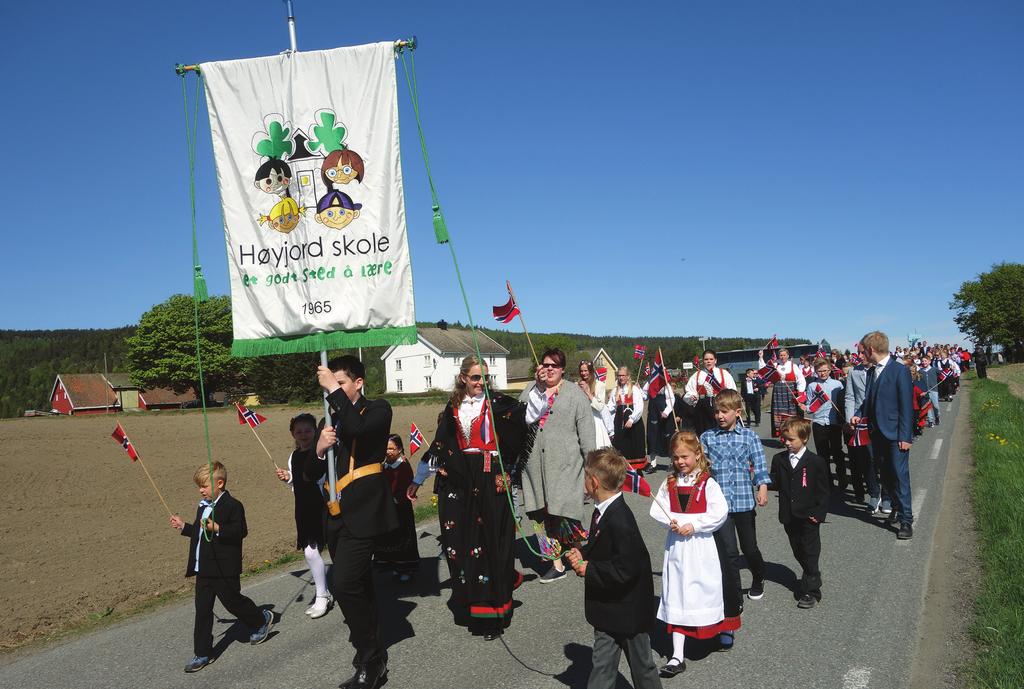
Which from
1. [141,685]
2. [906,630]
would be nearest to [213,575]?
[141,685]

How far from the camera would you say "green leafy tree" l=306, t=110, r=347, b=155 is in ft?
17.6

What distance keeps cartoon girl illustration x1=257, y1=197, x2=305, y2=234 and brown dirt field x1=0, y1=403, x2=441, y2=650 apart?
388 cm

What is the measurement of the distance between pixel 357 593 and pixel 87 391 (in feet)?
328

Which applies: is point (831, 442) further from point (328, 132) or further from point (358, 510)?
point (328, 132)

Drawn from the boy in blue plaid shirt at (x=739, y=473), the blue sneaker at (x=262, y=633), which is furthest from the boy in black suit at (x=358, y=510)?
the boy in blue plaid shirt at (x=739, y=473)

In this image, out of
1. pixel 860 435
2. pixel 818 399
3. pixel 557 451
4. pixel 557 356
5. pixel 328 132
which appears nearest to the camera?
pixel 328 132

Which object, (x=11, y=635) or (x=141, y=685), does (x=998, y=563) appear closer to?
(x=141, y=685)

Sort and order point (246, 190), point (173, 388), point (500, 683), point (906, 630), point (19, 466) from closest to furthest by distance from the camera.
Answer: point (500, 683) → point (906, 630) → point (246, 190) → point (19, 466) → point (173, 388)

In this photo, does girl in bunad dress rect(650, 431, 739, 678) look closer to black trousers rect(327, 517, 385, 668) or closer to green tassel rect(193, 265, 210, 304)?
black trousers rect(327, 517, 385, 668)

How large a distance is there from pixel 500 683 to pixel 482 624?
97 cm

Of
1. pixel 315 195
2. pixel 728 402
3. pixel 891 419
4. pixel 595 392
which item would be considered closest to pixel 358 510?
pixel 315 195

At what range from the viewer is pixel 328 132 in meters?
5.38

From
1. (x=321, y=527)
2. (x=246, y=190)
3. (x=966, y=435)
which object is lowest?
(x=966, y=435)

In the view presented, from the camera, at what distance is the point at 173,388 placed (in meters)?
69.6
